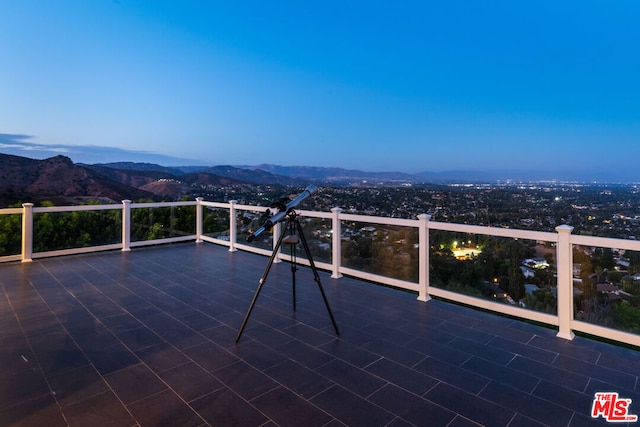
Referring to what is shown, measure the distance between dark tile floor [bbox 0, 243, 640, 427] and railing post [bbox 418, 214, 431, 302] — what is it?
0.19 meters

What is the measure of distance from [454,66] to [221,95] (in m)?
8.88

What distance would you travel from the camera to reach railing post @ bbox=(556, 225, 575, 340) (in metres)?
3.19

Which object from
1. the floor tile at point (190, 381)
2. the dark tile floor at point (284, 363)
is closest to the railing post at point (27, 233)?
the dark tile floor at point (284, 363)

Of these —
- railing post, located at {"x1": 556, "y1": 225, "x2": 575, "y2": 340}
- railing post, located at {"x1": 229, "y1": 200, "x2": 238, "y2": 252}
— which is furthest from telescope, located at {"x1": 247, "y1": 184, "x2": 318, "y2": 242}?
railing post, located at {"x1": 229, "y1": 200, "x2": 238, "y2": 252}

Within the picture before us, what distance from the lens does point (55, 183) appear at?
10.8 m

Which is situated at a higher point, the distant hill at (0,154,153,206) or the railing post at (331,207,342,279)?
the distant hill at (0,154,153,206)

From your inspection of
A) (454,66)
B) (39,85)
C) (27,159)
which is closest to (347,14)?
(454,66)

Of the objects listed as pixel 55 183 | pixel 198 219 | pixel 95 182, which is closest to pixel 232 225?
pixel 198 219

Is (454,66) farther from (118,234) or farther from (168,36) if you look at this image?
(118,234)

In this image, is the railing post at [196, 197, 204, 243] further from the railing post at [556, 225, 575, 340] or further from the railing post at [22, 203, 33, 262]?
the railing post at [556, 225, 575, 340]

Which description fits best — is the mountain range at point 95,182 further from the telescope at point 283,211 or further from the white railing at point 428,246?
the telescope at point 283,211

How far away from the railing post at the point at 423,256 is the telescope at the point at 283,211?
156cm

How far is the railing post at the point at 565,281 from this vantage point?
10.5ft

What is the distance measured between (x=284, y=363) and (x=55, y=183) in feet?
38.8
